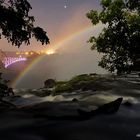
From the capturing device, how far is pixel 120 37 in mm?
31594

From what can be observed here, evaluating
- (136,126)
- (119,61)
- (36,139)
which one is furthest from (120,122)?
(119,61)

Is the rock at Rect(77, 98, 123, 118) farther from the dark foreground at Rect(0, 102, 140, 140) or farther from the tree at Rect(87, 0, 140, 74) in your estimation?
the tree at Rect(87, 0, 140, 74)

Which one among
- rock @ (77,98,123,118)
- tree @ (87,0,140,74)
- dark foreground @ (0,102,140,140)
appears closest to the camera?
dark foreground @ (0,102,140,140)

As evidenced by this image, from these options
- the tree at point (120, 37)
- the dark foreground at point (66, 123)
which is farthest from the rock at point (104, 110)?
the tree at point (120, 37)

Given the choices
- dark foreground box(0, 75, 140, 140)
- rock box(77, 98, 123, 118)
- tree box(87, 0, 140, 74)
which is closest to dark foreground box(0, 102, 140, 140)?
dark foreground box(0, 75, 140, 140)

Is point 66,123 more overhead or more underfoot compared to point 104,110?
more underfoot

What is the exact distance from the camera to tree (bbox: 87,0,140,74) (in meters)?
31.2

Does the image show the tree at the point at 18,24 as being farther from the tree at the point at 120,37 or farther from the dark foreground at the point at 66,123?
the tree at the point at 120,37

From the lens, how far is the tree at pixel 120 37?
102ft

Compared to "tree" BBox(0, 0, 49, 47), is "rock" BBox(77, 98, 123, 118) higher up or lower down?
lower down

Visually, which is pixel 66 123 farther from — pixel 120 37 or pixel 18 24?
pixel 120 37

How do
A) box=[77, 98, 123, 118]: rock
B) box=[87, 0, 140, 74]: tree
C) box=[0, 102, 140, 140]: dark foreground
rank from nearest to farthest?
box=[0, 102, 140, 140]: dark foreground < box=[77, 98, 123, 118]: rock < box=[87, 0, 140, 74]: tree

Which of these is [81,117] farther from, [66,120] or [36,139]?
[36,139]

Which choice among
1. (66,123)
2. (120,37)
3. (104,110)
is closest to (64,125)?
(66,123)
